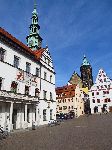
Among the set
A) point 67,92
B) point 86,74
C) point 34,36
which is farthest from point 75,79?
point 34,36

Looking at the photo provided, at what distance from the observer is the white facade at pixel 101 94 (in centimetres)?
7900

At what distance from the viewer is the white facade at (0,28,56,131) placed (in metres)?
26.9

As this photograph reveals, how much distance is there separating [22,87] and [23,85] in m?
0.44

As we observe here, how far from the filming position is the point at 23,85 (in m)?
31.6

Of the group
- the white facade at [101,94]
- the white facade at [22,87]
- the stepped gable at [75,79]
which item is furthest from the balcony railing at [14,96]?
the stepped gable at [75,79]

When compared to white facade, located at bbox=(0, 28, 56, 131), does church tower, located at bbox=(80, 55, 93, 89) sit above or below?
above

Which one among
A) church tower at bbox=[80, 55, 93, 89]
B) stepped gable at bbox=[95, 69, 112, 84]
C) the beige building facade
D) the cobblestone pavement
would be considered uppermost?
church tower at bbox=[80, 55, 93, 89]

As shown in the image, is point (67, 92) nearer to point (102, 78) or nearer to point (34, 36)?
point (102, 78)

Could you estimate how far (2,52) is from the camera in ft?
91.1

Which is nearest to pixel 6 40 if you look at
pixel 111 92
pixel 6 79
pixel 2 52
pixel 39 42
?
pixel 2 52

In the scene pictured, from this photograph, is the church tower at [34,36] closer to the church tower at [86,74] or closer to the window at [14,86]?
the window at [14,86]

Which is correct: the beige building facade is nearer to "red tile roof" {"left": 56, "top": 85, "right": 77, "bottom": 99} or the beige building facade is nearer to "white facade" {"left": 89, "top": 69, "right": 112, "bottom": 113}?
"red tile roof" {"left": 56, "top": 85, "right": 77, "bottom": 99}

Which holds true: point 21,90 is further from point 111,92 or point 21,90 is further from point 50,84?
point 111,92

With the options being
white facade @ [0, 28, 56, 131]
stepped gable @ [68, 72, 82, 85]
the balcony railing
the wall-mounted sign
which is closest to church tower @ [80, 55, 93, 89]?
stepped gable @ [68, 72, 82, 85]
